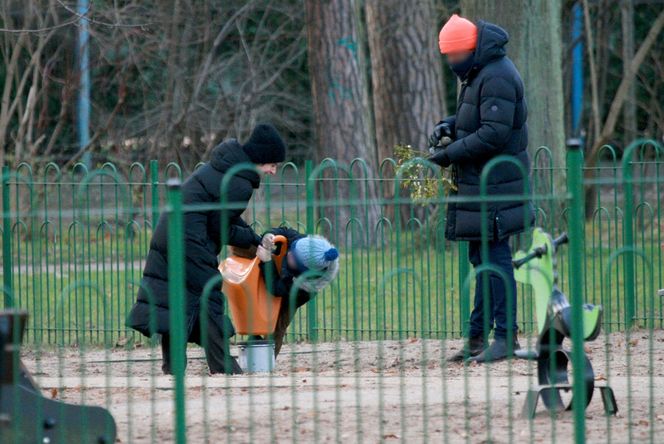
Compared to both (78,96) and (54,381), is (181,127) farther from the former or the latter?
(54,381)

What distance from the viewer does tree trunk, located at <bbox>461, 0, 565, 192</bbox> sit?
12312mm

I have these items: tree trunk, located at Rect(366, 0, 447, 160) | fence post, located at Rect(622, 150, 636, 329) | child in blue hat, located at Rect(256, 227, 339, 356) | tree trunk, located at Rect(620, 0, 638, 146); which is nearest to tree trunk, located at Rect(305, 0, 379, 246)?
tree trunk, located at Rect(366, 0, 447, 160)

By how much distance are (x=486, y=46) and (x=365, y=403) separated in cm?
230

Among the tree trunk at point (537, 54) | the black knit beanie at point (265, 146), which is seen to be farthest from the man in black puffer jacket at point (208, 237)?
the tree trunk at point (537, 54)

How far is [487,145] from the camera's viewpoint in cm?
753

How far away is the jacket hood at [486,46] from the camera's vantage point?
301 inches

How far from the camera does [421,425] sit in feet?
20.3

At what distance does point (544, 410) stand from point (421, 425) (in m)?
0.62

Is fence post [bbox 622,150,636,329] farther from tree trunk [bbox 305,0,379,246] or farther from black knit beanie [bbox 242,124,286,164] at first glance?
tree trunk [bbox 305,0,379,246]

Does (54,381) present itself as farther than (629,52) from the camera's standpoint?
No

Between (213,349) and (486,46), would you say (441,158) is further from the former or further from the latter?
(213,349)

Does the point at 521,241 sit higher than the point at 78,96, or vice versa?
the point at 78,96

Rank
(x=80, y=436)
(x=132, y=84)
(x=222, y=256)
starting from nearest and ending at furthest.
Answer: (x=80, y=436) → (x=222, y=256) → (x=132, y=84)

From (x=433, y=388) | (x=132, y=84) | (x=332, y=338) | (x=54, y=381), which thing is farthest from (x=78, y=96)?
(x=433, y=388)
